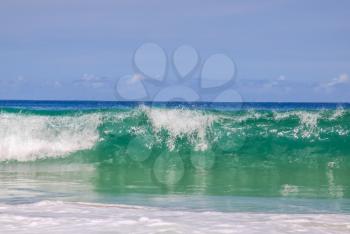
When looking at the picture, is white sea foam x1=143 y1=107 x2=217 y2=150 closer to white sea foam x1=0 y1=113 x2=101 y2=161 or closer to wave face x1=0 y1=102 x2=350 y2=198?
wave face x1=0 y1=102 x2=350 y2=198

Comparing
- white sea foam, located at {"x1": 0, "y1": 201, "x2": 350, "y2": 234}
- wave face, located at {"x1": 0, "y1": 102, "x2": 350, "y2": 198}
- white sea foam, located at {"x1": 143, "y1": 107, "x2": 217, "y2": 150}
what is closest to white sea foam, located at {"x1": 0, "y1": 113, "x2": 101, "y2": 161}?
wave face, located at {"x1": 0, "y1": 102, "x2": 350, "y2": 198}

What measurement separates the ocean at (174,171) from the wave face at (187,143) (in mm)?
30

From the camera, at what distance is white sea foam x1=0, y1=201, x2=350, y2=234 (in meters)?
6.68

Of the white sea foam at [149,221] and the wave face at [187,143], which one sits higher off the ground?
the wave face at [187,143]

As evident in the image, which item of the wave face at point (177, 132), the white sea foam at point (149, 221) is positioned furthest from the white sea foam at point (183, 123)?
the white sea foam at point (149, 221)

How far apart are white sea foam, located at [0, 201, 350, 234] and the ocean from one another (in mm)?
12

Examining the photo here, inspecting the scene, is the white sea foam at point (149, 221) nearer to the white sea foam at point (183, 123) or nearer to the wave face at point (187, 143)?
the wave face at point (187, 143)

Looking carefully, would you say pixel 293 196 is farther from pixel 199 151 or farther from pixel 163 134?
pixel 163 134

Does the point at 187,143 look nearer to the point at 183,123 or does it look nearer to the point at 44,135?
the point at 183,123

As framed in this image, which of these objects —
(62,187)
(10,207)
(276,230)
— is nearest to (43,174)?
(62,187)

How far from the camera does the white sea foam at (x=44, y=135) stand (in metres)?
17.7

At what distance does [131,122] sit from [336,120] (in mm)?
6053

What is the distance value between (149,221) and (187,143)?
35.7ft

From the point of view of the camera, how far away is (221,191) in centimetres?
1059
